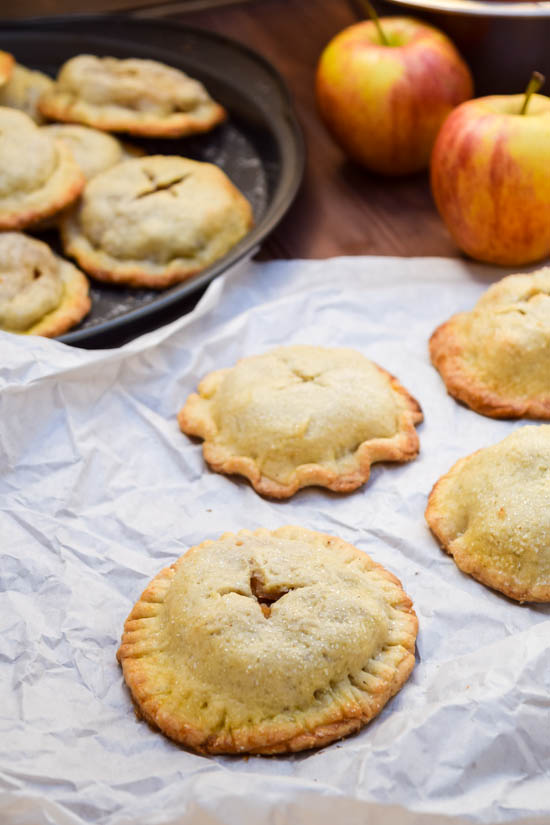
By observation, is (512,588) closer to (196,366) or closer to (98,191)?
(196,366)

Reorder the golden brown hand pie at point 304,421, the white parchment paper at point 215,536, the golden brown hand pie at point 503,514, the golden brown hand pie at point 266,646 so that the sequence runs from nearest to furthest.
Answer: the white parchment paper at point 215,536, the golden brown hand pie at point 266,646, the golden brown hand pie at point 503,514, the golden brown hand pie at point 304,421

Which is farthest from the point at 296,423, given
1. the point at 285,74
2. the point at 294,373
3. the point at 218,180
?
the point at 285,74

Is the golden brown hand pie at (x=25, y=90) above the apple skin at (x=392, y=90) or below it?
below

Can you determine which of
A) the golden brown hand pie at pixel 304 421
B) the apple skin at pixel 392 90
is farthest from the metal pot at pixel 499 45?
the golden brown hand pie at pixel 304 421

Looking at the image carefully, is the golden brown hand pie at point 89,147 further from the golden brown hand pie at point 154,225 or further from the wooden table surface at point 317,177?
the wooden table surface at point 317,177

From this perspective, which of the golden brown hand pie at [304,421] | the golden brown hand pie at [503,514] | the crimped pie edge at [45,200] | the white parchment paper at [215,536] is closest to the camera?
the white parchment paper at [215,536]

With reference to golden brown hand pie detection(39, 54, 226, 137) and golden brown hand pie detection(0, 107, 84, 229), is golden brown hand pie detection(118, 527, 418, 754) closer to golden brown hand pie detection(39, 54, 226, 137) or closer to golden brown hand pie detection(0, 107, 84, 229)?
golden brown hand pie detection(0, 107, 84, 229)

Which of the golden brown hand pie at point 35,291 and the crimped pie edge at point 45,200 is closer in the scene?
the golden brown hand pie at point 35,291
